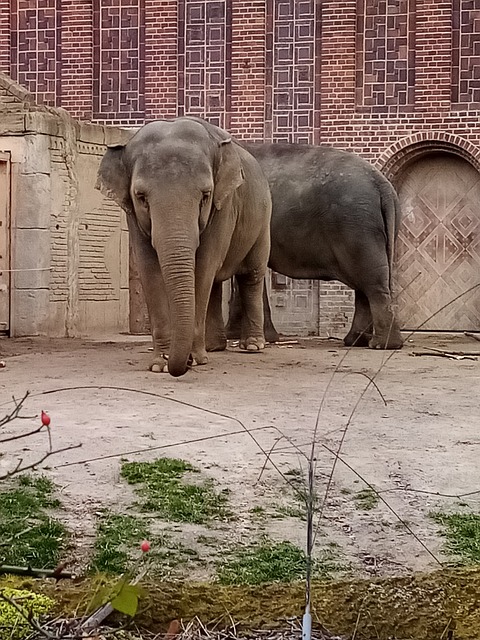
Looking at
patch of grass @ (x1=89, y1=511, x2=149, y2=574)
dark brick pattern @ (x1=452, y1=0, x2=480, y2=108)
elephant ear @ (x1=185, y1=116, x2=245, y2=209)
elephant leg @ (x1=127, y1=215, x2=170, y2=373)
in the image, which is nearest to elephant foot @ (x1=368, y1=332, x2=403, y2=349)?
elephant ear @ (x1=185, y1=116, x2=245, y2=209)

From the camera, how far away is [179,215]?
23.1ft

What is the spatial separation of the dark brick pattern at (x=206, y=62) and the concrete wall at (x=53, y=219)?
2.64 meters

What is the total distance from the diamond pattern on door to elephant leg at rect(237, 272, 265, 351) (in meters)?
4.91

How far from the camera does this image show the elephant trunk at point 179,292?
22.2 ft

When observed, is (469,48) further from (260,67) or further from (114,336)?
(114,336)

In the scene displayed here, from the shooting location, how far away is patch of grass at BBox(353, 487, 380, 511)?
377cm

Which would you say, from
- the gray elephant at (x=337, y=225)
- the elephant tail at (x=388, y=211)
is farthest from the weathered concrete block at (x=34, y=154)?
the elephant tail at (x=388, y=211)

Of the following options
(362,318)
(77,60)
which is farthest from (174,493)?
(77,60)

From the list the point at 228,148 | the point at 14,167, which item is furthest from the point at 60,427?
the point at 14,167

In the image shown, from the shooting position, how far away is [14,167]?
38.1 ft

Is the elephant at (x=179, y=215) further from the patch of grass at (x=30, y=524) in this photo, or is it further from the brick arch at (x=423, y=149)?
the brick arch at (x=423, y=149)

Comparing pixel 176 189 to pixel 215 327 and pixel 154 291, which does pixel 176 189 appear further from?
pixel 215 327

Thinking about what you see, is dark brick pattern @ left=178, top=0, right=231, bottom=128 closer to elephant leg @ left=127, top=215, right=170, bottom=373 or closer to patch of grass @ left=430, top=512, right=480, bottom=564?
elephant leg @ left=127, top=215, right=170, bottom=373

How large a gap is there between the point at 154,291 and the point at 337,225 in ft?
11.1
